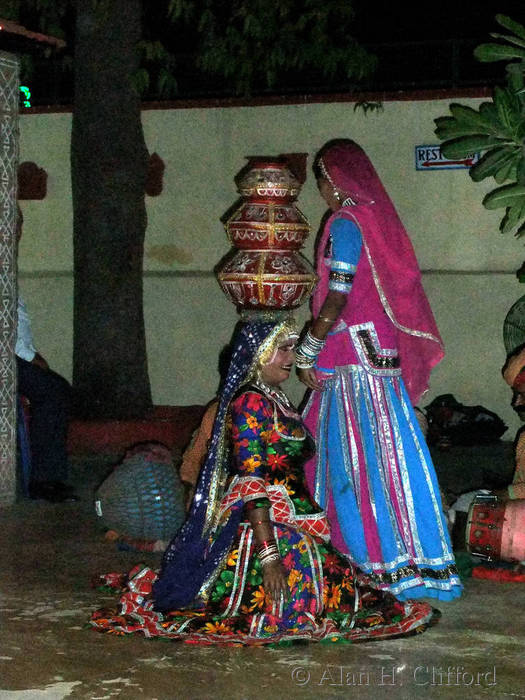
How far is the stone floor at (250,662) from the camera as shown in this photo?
14.1ft

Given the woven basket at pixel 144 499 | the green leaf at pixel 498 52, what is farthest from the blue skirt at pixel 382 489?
the green leaf at pixel 498 52

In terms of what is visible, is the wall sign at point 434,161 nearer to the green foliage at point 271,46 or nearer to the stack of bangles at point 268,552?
the green foliage at point 271,46

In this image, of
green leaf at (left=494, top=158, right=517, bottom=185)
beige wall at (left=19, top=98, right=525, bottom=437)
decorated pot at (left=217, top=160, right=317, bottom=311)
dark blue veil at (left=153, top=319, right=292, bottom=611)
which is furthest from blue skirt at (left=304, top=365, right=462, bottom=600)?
beige wall at (left=19, top=98, right=525, bottom=437)

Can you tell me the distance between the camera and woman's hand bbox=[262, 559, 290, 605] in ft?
15.4

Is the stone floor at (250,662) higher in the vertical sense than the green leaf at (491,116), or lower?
lower

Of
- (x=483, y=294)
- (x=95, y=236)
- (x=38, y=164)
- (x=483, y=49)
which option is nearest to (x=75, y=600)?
(x=483, y=49)

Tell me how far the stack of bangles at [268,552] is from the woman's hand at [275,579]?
15mm

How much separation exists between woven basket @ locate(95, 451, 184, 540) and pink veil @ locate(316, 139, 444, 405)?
1.56 meters

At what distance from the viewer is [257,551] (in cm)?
480

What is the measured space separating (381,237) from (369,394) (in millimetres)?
699

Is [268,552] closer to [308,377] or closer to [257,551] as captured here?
[257,551]

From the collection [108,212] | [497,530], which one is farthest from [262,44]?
[497,530]

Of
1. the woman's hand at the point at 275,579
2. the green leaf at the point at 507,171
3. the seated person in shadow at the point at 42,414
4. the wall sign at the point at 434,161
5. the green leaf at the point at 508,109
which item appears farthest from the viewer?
the wall sign at the point at 434,161

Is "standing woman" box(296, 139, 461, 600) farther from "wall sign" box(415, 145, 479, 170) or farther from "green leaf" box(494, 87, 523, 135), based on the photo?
"wall sign" box(415, 145, 479, 170)
